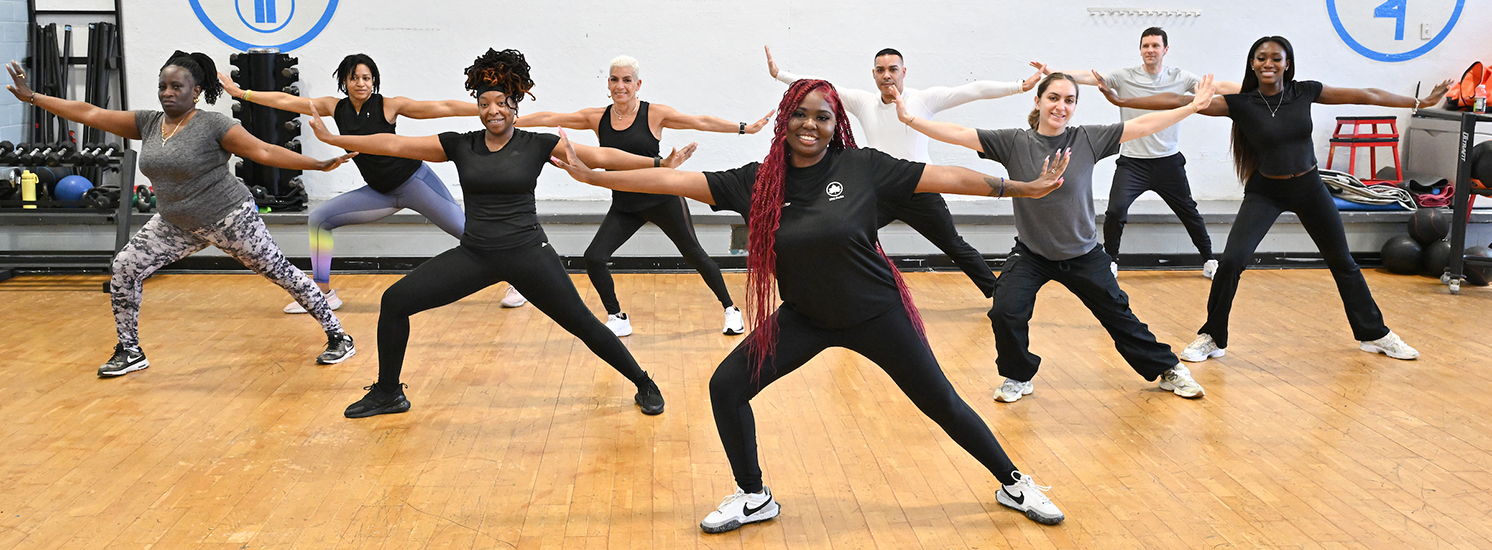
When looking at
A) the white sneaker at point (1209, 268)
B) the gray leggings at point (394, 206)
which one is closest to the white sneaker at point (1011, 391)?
the gray leggings at point (394, 206)

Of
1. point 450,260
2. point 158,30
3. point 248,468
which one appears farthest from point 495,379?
point 158,30

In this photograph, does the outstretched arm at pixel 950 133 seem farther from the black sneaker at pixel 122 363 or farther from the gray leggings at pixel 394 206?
the black sneaker at pixel 122 363

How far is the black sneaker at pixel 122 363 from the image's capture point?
5207 mm

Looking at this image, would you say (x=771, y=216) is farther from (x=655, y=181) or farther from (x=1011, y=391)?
(x=1011, y=391)

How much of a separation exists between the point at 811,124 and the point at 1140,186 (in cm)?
494

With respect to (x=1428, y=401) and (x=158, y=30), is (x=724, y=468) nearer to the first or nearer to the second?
(x=1428, y=401)

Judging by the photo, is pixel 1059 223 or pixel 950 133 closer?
pixel 1059 223

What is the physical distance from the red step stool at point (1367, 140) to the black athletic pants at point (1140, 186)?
2306 mm

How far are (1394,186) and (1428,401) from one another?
4437 millimetres

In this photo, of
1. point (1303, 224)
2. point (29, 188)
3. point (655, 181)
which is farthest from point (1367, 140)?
point (29, 188)

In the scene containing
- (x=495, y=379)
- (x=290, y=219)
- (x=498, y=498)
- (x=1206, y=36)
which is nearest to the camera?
(x=498, y=498)

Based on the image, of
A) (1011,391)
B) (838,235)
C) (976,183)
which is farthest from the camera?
(1011,391)

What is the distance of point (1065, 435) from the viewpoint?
4.35 meters

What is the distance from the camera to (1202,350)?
5492 millimetres
